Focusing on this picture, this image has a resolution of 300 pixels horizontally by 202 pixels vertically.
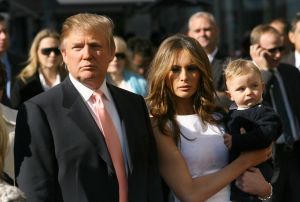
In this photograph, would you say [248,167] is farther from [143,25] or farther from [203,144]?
[143,25]

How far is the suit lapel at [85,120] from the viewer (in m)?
4.05

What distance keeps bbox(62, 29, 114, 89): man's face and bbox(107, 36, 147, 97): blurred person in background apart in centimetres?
392

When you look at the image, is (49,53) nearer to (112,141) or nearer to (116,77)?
(116,77)

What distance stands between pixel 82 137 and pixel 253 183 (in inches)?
44.6

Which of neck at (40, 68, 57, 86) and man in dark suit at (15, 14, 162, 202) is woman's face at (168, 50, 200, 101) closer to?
man in dark suit at (15, 14, 162, 202)

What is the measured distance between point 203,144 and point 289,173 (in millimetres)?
3210

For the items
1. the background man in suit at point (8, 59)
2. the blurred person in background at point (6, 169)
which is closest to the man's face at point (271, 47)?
the background man in suit at point (8, 59)

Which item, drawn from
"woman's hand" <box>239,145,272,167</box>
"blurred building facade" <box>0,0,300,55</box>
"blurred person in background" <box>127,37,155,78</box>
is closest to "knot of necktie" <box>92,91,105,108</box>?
"woman's hand" <box>239,145,272,167</box>

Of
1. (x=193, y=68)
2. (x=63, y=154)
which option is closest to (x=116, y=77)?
(x=193, y=68)

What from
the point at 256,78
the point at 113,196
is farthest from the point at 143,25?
the point at 113,196

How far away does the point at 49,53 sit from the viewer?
27.5 feet

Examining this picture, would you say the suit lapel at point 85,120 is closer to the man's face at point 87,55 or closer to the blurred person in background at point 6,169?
the man's face at point 87,55

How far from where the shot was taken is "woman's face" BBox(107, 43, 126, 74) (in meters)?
8.30

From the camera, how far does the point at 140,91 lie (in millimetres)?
8141
